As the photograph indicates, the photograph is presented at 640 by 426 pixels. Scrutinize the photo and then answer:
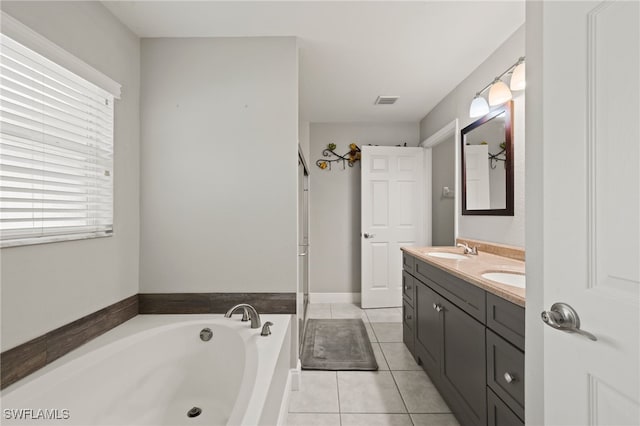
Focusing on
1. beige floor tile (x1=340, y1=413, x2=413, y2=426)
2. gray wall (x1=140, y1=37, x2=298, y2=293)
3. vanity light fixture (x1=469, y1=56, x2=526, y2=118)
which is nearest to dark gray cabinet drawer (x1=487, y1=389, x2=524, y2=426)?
beige floor tile (x1=340, y1=413, x2=413, y2=426)

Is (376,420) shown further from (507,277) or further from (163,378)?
(163,378)

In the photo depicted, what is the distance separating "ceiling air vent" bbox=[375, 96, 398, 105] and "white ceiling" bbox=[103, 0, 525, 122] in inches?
13.7

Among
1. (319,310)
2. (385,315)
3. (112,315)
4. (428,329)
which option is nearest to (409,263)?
(428,329)

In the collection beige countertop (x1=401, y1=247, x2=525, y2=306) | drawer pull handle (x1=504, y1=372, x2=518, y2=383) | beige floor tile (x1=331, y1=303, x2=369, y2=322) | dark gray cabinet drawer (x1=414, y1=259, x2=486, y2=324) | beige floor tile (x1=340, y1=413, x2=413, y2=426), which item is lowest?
beige floor tile (x1=340, y1=413, x2=413, y2=426)

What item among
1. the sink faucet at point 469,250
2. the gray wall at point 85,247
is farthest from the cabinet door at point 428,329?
the gray wall at point 85,247

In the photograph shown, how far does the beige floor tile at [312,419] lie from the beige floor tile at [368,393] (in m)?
0.10

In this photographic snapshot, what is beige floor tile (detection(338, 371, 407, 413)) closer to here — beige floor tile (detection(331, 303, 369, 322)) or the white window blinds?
beige floor tile (detection(331, 303, 369, 322))

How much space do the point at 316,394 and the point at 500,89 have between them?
96.6 inches

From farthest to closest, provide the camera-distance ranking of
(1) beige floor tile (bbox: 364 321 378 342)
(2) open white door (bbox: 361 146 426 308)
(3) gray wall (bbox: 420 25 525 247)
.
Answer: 1. (2) open white door (bbox: 361 146 426 308)
2. (1) beige floor tile (bbox: 364 321 378 342)
3. (3) gray wall (bbox: 420 25 525 247)

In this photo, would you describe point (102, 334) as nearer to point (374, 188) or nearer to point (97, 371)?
point (97, 371)

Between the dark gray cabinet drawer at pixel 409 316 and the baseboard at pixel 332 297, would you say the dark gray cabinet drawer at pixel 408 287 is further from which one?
the baseboard at pixel 332 297

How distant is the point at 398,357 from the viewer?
2.47 m

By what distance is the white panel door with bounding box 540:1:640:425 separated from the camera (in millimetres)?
582

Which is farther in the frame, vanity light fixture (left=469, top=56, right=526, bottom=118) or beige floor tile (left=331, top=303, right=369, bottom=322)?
beige floor tile (left=331, top=303, right=369, bottom=322)
